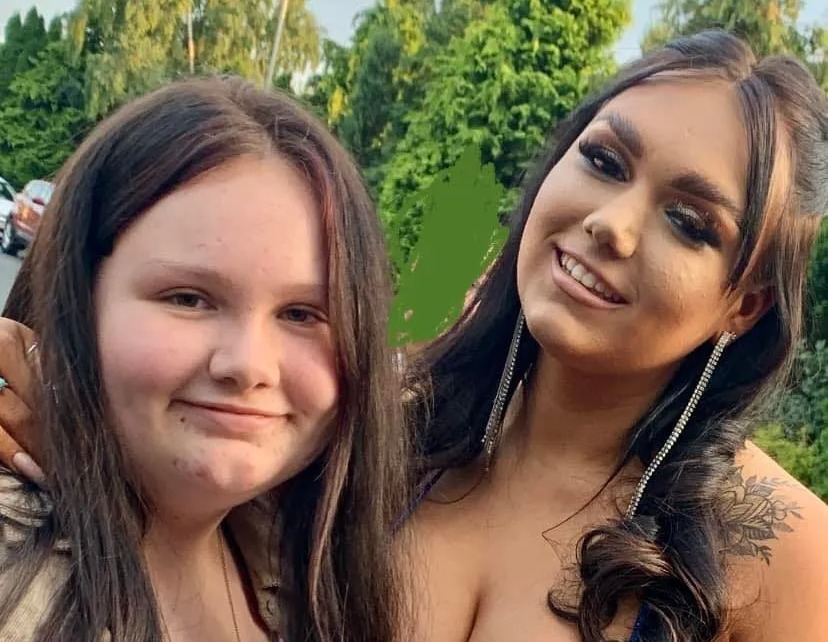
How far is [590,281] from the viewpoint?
1.42 meters

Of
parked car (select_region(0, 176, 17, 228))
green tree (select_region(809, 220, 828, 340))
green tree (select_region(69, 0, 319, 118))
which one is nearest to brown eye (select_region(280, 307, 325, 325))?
green tree (select_region(809, 220, 828, 340))

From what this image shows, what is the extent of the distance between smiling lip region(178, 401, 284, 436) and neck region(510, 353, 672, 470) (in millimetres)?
707

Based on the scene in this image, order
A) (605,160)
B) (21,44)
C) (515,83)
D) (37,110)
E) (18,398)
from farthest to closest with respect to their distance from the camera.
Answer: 1. (21,44)
2. (37,110)
3. (515,83)
4. (605,160)
5. (18,398)

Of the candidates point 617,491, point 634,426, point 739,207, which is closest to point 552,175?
point 739,207

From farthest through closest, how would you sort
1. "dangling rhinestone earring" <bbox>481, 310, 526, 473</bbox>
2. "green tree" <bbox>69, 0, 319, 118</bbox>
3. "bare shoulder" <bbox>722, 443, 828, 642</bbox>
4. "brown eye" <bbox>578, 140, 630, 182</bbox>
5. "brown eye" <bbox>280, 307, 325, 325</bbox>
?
"green tree" <bbox>69, 0, 319, 118</bbox> < "dangling rhinestone earring" <bbox>481, 310, 526, 473</bbox> < "brown eye" <bbox>578, 140, 630, 182</bbox> < "bare shoulder" <bbox>722, 443, 828, 642</bbox> < "brown eye" <bbox>280, 307, 325, 325</bbox>

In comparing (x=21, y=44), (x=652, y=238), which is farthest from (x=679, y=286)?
(x=21, y=44)

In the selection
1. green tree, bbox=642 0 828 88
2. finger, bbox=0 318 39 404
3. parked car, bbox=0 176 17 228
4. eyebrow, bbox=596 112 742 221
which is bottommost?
parked car, bbox=0 176 17 228

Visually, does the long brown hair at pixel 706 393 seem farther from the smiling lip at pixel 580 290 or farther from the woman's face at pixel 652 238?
the smiling lip at pixel 580 290

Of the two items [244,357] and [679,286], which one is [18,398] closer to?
[244,357]

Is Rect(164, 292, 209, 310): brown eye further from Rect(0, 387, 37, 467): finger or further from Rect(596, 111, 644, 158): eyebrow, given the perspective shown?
Rect(596, 111, 644, 158): eyebrow

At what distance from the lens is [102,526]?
97cm

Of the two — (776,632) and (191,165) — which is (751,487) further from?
(191,165)

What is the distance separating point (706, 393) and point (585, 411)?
0.22 m

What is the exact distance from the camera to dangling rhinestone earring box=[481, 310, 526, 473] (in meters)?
1.68
